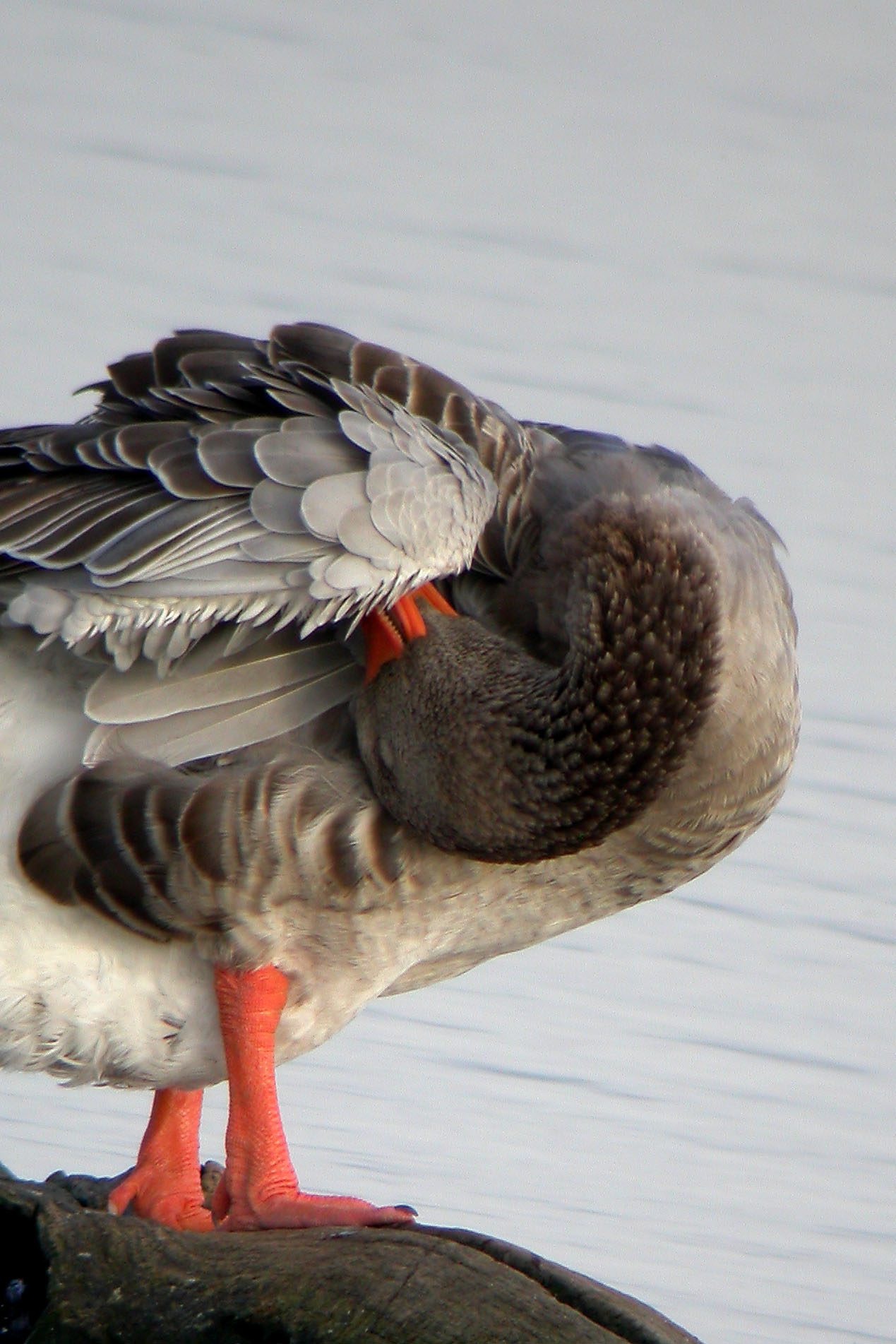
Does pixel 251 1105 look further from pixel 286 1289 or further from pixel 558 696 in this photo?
pixel 558 696

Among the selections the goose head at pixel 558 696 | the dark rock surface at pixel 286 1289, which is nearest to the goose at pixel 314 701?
the goose head at pixel 558 696

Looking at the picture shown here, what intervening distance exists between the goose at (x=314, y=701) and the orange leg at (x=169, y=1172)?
16mm

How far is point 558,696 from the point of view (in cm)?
324

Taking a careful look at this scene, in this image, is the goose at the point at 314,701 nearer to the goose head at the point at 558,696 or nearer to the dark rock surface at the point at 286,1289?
the goose head at the point at 558,696

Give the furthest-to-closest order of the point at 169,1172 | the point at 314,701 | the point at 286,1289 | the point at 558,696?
the point at 169,1172 → the point at 314,701 → the point at 558,696 → the point at 286,1289

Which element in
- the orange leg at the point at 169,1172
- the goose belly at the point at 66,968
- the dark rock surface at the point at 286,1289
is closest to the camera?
the dark rock surface at the point at 286,1289

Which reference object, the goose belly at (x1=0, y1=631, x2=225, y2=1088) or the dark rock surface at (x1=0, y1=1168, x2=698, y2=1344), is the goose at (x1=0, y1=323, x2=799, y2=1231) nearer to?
the goose belly at (x1=0, y1=631, x2=225, y2=1088)

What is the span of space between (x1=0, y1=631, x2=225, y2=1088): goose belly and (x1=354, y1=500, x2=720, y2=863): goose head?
515 millimetres

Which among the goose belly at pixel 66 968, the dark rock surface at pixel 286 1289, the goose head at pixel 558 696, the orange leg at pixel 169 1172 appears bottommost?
the orange leg at pixel 169 1172

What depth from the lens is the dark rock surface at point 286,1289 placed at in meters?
2.94

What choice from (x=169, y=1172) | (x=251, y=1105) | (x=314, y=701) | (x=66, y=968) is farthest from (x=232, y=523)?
(x=169, y=1172)

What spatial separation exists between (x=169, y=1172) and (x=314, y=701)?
102 centimetres

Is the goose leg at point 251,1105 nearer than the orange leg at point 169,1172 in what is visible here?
Yes

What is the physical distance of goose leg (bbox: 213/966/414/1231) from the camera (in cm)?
345
